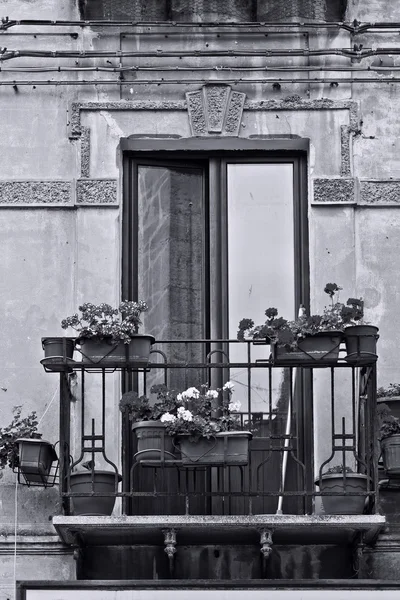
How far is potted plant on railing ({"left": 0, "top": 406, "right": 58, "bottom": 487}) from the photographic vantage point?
50.3 ft

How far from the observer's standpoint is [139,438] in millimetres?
15211

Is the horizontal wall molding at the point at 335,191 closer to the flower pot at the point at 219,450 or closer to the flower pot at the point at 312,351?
the flower pot at the point at 312,351

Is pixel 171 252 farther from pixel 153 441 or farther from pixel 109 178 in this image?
pixel 153 441

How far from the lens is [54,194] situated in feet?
53.8

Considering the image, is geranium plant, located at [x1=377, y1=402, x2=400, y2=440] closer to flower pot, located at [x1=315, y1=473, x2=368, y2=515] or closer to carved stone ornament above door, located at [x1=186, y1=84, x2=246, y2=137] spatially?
flower pot, located at [x1=315, y1=473, x2=368, y2=515]

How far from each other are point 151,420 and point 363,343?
5.67 feet

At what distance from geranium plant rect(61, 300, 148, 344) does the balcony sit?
0.79 ft

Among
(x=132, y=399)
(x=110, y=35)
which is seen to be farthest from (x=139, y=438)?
(x=110, y=35)

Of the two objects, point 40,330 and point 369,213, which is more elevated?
point 369,213

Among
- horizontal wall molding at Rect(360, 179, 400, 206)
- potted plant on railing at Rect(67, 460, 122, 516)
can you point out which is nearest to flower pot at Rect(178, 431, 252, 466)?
potted plant on railing at Rect(67, 460, 122, 516)

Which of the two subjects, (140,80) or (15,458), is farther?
(140,80)

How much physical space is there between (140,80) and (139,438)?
329cm

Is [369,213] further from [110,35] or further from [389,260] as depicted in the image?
[110,35]

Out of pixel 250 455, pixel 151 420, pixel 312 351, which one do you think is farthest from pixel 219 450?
pixel 312 351
